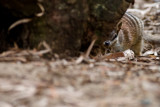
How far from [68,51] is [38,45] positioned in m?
0.19

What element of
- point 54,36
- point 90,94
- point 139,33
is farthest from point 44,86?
point 139,33

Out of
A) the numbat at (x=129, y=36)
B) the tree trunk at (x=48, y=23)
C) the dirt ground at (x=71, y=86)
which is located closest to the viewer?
the dirt ground at (x=71, y=86)

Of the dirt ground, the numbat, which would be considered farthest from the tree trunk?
the numbat

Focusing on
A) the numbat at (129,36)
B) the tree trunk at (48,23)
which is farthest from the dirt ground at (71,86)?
the numbat at (129,36)

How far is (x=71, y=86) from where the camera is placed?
920mm

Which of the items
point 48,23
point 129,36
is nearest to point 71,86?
point 48,23

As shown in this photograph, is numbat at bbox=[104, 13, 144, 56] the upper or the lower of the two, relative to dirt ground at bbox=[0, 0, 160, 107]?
lower

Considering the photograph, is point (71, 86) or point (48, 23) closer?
point (71, 86)

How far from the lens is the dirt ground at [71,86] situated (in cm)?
81

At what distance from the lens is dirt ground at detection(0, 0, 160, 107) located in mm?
810

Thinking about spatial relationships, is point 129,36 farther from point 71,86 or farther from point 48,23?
point 71,86

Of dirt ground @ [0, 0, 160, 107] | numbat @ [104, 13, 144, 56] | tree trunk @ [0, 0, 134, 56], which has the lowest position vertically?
numbat @ [104, 13, 144, 56]

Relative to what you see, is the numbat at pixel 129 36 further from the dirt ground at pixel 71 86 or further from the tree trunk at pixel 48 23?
the dirt ground at pixel 71 86

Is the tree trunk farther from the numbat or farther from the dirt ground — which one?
the numbat
